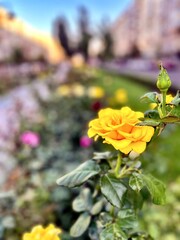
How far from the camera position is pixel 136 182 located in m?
0.83

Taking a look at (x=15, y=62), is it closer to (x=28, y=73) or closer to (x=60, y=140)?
(x=28, y=73)

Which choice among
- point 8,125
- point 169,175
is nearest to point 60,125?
point 8,125

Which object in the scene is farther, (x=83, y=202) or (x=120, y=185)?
(x=83, y=202)

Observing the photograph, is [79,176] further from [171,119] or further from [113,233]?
[171,119]

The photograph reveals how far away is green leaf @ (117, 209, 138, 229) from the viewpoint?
2.95 ft

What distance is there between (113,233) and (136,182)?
0.13m

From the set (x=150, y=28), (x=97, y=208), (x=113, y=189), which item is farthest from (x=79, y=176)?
(x=150, y=28)

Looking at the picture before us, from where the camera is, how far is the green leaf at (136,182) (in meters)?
0.82

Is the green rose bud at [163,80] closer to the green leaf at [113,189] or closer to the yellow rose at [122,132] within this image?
the yellow rose at [122,132]

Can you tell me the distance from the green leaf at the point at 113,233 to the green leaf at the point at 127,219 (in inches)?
0.8

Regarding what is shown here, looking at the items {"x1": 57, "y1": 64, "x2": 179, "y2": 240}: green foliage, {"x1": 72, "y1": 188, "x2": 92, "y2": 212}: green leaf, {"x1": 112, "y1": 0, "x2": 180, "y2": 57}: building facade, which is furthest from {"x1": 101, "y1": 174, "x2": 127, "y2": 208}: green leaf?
{"x1": 112, "y1": 0, "x2": 180, "y2": 57}: building facade

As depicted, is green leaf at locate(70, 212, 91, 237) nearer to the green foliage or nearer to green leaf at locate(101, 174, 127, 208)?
the green foliage

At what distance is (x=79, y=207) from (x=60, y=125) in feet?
7.24

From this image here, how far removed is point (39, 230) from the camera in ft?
3.10
